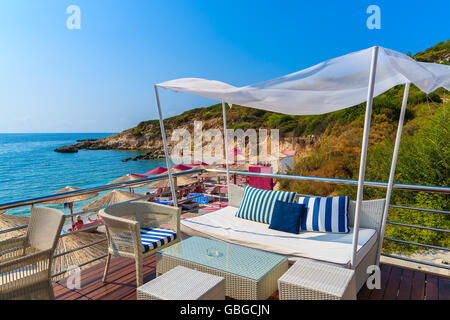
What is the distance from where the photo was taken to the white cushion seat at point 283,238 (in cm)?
242

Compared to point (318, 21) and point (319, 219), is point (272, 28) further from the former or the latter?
point (319, 219)

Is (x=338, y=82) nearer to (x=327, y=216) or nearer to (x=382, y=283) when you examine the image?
(x=327, y=216)

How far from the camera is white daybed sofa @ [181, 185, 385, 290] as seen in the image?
7.93ft

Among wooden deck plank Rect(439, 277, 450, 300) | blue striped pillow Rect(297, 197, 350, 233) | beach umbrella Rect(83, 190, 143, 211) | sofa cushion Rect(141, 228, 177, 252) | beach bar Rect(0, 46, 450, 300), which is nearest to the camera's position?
beach bar Rect(0, 46, 450, 300)

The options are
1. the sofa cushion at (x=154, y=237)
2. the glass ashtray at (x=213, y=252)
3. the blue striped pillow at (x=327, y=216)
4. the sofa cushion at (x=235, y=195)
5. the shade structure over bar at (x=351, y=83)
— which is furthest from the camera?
the sofa cushion at (x=235, y=195)

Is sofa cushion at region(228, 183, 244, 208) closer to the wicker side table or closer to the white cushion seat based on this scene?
the white cushion seat

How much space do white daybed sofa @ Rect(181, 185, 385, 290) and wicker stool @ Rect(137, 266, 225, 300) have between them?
35.6 inches

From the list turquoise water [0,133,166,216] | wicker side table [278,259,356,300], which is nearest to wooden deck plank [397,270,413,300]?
wicker side table [278,259,356,300]

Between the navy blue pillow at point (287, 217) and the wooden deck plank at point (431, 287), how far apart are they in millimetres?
1222

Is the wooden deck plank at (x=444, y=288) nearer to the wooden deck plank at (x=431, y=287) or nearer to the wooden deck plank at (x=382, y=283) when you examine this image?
the wooden deck plank at (x=431, y=287)

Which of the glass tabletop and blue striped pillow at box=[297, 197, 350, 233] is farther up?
blue striped pillow at box=[297, 197, 350, 233]

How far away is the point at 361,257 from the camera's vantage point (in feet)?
7.86

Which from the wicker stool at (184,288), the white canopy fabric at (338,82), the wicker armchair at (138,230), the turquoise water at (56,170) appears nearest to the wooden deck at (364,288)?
the wicker armchair at (138,230)

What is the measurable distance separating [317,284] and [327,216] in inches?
52.0
